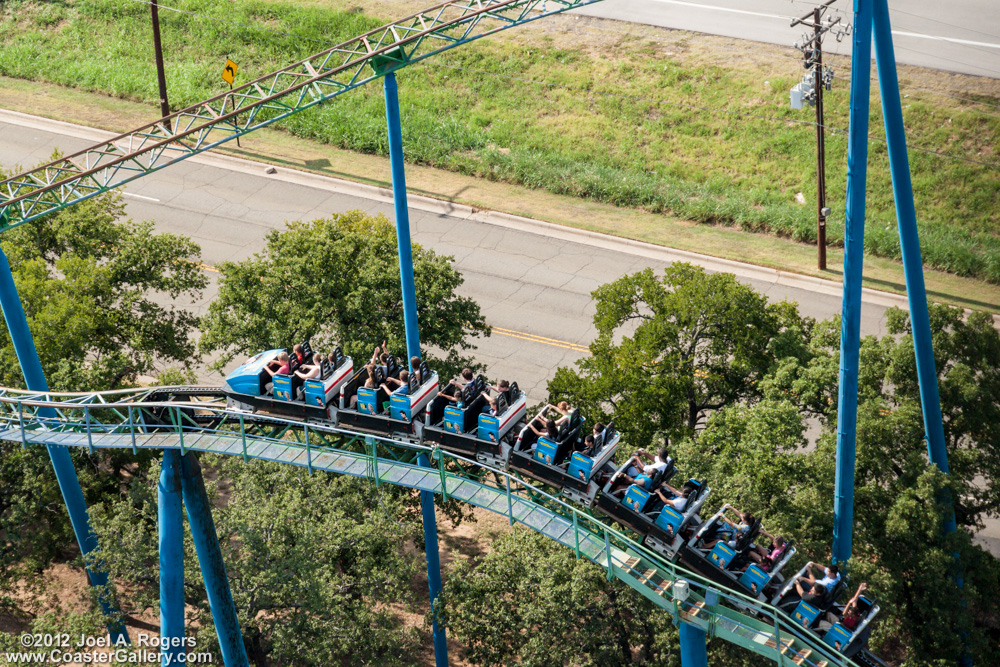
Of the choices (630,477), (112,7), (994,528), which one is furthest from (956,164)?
(112,7)

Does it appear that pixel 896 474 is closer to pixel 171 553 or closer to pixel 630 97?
pixel 171 553

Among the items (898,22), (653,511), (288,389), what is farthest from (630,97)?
(653,511)

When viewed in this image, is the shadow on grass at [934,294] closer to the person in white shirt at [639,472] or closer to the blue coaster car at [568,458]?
the person in white shirt at [639,472]

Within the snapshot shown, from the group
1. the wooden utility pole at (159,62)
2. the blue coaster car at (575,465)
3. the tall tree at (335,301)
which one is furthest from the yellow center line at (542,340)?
the wooden utility pole at (159,62)

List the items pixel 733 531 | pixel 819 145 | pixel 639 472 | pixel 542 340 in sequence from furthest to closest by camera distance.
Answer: pixel 542 340, pixel 819 145, pixel 639 472, pixel 733 531

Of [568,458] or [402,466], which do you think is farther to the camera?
[402,466]

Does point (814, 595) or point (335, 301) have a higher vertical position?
point (335, 301)
